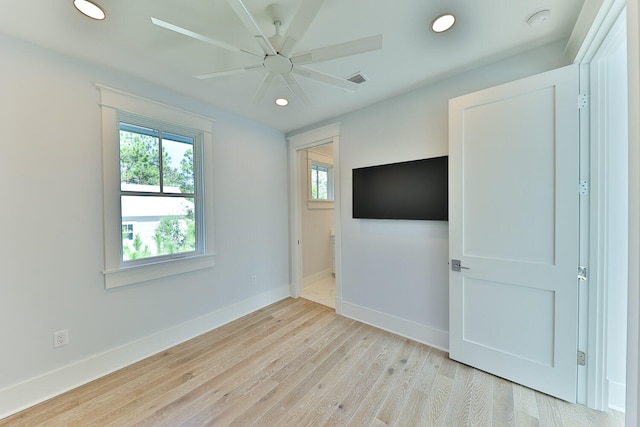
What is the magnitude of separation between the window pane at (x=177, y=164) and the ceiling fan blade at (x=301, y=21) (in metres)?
1.78

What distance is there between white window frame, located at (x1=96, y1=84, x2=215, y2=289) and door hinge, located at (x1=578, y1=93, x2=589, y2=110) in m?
3.21

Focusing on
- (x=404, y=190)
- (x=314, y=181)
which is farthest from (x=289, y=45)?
(x=314, y=181)

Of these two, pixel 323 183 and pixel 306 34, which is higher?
pixel 306 34

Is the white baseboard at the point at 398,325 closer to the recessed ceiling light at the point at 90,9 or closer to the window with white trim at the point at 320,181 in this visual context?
the window with white trim at the point at 320,181

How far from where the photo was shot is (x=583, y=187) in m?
1.55

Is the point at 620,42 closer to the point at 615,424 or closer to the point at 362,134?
the point at 362,134

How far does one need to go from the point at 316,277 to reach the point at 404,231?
7.62 ft

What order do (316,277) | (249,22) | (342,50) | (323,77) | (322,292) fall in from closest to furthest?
(249,22) → (342,50) → (323,77) → (322,292) → (316,277)

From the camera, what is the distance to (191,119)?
255cm

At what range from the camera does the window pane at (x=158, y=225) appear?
2.23 m

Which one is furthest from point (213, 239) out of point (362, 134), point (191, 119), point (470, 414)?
point (470, 414)

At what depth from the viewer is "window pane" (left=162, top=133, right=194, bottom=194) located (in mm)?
2479

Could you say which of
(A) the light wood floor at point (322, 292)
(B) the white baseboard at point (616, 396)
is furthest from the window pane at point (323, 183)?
(B) the white baseboard at point (616, 396)

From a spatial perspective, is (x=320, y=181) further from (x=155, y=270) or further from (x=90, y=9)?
(x=90, y=9)
